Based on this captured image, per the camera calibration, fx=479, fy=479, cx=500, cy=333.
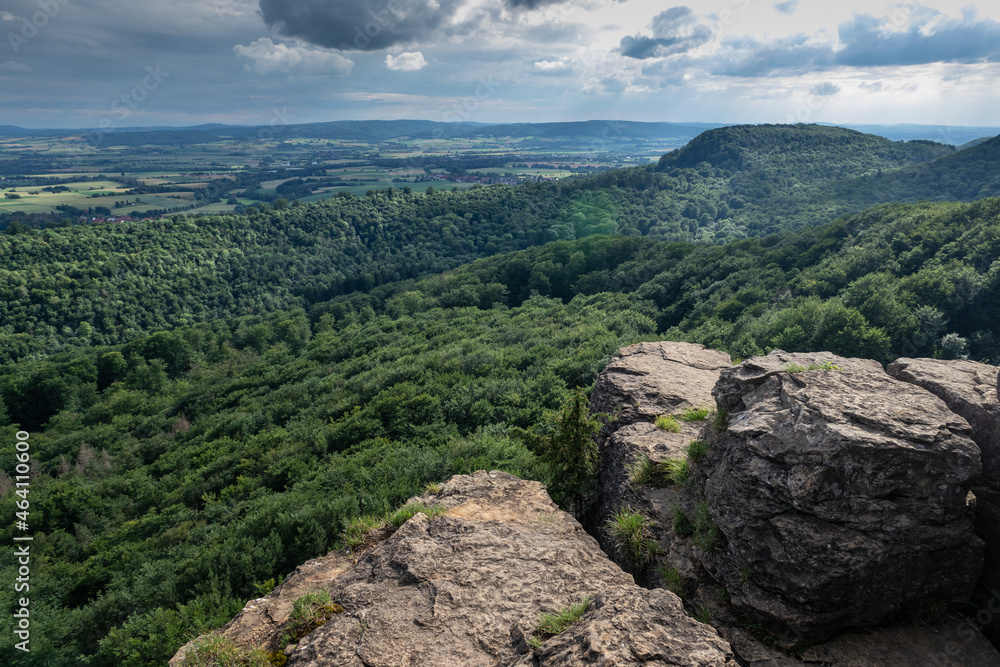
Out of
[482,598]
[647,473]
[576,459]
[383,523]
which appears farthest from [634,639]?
[383,523]

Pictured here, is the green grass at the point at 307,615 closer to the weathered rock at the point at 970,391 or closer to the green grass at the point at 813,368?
the green grass at the point at 813,368

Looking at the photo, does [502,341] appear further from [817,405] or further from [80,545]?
[817,405]

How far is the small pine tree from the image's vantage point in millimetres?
12242

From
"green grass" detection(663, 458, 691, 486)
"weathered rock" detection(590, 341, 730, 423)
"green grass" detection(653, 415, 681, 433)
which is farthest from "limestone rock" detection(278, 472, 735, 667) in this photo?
"weathered rock" detection(590, 341, 730, 423)

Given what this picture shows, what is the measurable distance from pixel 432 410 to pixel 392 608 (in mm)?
16489

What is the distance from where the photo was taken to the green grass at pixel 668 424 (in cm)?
1269

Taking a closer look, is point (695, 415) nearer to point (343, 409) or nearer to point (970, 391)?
point (970, 391)

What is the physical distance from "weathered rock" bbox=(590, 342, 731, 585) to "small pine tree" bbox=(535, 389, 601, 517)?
45 centimetres

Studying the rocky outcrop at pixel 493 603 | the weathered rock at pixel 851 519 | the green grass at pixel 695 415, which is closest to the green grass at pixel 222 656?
the rocky outcrop at pixel 493 603

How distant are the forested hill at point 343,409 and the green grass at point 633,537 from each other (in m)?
2.60

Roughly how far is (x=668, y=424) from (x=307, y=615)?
9308 millimetres

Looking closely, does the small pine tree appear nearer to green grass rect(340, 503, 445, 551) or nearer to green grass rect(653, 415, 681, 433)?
green grass rect(653, 415, 681, 433)

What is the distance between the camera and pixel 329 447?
2422 cm

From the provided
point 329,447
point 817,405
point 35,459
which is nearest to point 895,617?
point 817,405
